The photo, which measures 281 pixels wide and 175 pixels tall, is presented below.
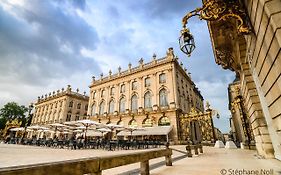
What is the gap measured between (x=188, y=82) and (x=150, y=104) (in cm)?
1188

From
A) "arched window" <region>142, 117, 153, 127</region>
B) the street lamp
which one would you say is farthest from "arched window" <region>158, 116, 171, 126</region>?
the street lamp

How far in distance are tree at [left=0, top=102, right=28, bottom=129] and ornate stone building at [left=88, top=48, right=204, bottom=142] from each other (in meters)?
39.5

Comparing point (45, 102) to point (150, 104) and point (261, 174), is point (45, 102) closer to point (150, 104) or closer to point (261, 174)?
point (150, 104)

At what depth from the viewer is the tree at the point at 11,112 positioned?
53.1 meters

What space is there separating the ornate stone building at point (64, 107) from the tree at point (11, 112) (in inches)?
582

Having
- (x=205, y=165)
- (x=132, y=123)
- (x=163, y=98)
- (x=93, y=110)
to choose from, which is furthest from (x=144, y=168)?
(x=93, y=110)

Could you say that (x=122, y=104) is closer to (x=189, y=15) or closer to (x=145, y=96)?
(x=145, y=96)

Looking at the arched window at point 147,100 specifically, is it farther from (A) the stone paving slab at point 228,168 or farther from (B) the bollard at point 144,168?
(B) the bollard at point 144,168

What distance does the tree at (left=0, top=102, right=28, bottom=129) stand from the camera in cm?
5312

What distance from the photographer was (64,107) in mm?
39875

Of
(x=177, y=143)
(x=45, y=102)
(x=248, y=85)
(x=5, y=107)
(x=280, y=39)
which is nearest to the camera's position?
(x=280, y=39)

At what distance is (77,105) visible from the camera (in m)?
42.6

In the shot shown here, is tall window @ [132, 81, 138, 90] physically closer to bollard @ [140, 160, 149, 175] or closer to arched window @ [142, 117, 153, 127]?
arched window @ [142, 117, 153, 127]

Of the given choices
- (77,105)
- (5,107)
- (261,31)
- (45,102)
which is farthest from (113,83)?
(5,107)
